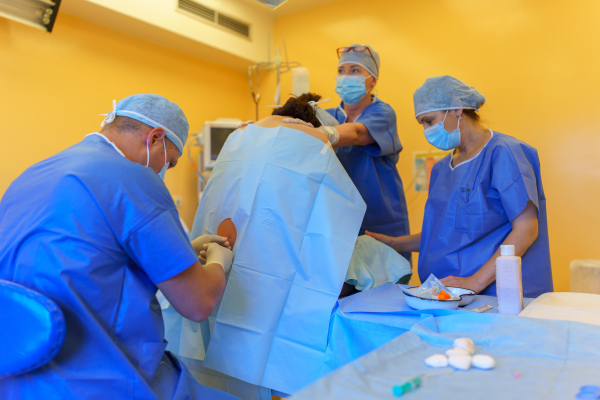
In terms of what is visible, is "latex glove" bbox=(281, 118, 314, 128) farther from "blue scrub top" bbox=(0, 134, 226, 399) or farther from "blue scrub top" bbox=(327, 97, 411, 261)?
"blue scrub top" bbox=(0, 134, 226, 399)

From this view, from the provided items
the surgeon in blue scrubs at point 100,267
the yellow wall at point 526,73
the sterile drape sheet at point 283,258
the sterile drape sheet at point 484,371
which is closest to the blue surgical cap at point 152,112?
the surgeon in blue scrubs at point 100,267

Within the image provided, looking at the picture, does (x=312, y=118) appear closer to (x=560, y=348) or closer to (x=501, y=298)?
(x=501, y=298)

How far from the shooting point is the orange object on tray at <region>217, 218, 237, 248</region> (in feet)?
4.60

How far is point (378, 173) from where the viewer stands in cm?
208

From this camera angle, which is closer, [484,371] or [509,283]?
[484,371]

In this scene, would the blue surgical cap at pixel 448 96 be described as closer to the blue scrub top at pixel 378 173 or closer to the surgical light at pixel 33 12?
the blue scrub top at pixel 378 173

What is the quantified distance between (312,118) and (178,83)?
2.05 meters

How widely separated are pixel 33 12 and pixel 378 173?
196 centimetres

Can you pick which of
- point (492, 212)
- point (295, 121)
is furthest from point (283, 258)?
point (492, 212)

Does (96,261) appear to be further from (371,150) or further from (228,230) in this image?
(371,150)

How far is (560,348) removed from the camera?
874 mm

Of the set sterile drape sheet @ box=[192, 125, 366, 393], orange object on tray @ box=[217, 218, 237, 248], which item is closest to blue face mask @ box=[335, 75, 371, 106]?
sterile drape sheet @ box=[192, 125, 366, 393]

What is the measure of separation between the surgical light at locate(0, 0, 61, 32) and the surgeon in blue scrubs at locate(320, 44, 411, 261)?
5.18 ft

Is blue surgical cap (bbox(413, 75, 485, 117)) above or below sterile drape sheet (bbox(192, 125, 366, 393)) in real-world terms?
above
